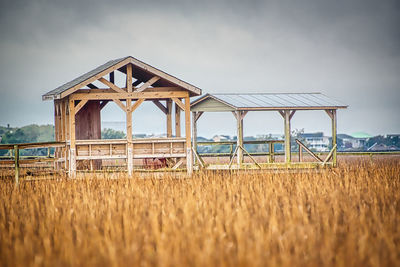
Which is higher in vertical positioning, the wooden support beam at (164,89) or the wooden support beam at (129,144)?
the wooden support beam at (164,89)

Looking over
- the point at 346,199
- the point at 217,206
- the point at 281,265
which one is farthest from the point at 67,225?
the point at 346,199

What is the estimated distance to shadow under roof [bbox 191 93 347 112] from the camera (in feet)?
67.5

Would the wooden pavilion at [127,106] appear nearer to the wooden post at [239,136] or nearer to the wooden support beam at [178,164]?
the wooden support beam at [178,164]

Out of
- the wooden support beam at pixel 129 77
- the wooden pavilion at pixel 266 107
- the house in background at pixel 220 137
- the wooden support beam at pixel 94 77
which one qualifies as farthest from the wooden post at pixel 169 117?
the house in background at pixel 220 137

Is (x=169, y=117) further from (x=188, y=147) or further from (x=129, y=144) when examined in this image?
(x=129, y=144)

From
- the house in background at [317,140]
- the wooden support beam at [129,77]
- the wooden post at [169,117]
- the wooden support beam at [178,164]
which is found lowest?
the house in background at [317,140]

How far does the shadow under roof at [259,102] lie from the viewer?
20578mm

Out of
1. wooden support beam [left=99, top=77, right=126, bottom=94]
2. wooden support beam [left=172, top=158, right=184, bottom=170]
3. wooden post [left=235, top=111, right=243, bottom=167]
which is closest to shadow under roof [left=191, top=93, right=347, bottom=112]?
wooden post [left=235, top=111, right=243, bottom=167]

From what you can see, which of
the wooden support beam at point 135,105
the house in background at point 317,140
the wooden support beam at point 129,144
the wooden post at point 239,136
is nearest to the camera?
the wooden support beam at point 135,105

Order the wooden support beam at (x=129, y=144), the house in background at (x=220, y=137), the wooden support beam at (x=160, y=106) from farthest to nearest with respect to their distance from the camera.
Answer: the house in background at (x=220, y=137), the wooden support beam at (x=160, y=106), the wooden support beam at (x=129, y=144)

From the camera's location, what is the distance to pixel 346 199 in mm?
10070

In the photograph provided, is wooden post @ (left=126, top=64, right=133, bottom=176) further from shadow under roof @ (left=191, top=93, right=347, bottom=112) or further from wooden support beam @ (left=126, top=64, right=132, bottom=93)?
shadow under roof @ (left=191, top=93, right=347, bottom=112)

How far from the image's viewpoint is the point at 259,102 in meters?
21.2

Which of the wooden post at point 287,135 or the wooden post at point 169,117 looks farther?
the wooden post at point 287,135
